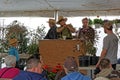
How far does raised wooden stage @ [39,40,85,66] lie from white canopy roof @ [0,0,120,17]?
213cm

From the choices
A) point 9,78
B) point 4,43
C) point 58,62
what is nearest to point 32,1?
point 4,43

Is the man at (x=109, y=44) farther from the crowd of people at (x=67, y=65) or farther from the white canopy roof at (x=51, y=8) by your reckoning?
the white canopy roof at (x=51, y=8)

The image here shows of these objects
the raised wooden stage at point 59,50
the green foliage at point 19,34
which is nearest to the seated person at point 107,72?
the raised wooden stage at point 59,50

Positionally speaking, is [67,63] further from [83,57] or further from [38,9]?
[38,9]

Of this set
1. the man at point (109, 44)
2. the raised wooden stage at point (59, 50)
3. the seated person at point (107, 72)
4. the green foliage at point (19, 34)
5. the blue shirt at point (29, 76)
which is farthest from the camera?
the green foliage at point (19, 34)

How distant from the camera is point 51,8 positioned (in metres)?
9.52

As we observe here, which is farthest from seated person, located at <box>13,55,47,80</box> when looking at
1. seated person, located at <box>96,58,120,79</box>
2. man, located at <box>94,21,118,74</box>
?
man, located at <box>94,21,118,74</box>

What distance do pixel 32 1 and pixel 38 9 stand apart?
178 centimetres

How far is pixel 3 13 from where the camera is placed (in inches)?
416

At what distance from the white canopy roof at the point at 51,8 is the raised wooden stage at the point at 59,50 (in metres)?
2.13

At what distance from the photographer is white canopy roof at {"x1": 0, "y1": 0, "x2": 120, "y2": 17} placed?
848 centimetres

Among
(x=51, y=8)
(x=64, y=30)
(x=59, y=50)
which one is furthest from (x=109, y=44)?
(x=51, y=8)

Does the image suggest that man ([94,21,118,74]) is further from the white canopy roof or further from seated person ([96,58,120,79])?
the white canopy roof

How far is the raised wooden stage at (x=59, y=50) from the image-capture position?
19.0 ft
